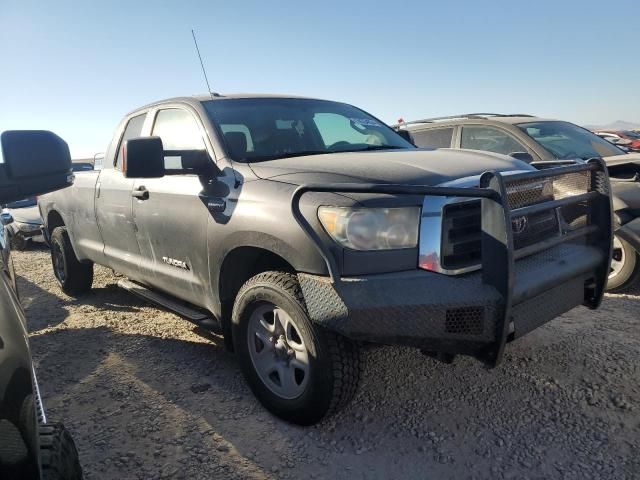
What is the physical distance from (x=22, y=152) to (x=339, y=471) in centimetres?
189

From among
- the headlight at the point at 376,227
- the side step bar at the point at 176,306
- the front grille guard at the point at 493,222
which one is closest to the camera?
the front grille guard at the point at 493,222

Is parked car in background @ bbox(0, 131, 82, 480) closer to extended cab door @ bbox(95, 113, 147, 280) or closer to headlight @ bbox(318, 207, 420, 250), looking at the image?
headlight @ bbox(318, 207, 420, 250)

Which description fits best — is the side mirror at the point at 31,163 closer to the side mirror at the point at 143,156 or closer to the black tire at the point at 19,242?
the side mirror at the point at 143,156

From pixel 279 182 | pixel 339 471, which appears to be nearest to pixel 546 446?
pixel 339 471

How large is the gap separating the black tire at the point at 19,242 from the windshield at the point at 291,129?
8.17 meters

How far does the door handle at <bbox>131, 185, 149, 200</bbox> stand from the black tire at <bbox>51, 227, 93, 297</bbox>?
6.21 feet

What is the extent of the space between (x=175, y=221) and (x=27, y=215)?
8410 millimetres

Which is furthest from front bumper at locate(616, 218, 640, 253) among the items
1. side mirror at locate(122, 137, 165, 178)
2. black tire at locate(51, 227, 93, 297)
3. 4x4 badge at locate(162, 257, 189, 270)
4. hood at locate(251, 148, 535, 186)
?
black tire at locate(51, 227, 93, 297)

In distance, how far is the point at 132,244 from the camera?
404cm

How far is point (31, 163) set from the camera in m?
1.71

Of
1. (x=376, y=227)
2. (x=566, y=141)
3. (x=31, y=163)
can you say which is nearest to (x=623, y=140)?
(x=566, y=141)

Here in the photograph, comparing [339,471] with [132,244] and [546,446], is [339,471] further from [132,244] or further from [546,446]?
[132,244]

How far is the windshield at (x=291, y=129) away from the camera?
328 cm

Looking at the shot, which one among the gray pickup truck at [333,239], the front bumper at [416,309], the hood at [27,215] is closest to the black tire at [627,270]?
the gray pickup truck at [333,239]
